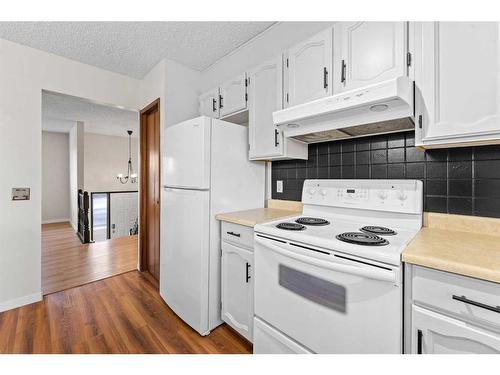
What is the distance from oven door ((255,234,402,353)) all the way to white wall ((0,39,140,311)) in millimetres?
2235

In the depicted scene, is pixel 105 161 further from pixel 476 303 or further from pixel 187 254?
pixel 476 303

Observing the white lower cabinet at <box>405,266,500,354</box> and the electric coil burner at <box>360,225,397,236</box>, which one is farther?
the electric coil burner at <box>360,225,397,236</box>

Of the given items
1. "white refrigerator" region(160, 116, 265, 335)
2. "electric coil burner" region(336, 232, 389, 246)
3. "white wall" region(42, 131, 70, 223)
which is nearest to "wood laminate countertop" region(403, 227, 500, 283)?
"electric coil burner" region(336, 232, 389, 246)

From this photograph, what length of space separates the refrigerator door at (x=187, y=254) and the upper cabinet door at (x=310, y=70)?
935mm

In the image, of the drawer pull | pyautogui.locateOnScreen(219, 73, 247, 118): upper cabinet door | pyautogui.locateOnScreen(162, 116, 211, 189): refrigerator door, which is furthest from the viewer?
pyautogui.locateOnScreen(219, 73, 247, 118): upper cabinet door

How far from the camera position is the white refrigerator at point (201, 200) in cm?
172

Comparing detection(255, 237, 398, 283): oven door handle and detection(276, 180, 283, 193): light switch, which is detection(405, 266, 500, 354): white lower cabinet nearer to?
detection(255, 237, 398, 283): oven door handle

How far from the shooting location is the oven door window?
107 centimetres

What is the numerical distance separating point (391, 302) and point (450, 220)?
70 centimetres

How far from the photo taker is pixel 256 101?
1.91m

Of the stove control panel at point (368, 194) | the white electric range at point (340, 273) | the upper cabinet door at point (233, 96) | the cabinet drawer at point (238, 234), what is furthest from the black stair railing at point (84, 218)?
the stove control panel at point (368, 194)

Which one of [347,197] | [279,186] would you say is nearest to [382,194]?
[347,197]
